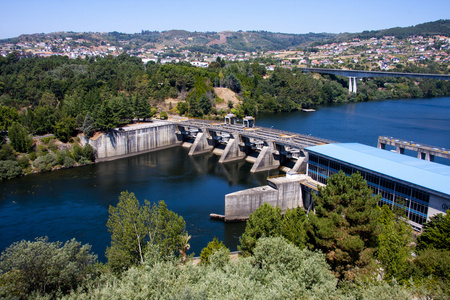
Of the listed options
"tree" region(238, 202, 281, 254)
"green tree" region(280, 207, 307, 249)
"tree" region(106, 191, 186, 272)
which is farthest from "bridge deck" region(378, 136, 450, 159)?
"tree" region(106, 191, 186, 272)

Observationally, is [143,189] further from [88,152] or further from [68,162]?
[88,152]

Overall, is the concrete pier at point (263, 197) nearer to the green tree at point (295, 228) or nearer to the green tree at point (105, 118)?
the green tree at point (295, 228)

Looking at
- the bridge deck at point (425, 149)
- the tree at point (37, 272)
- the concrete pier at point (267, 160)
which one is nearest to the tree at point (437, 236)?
the bridge deck at point (425, 149)

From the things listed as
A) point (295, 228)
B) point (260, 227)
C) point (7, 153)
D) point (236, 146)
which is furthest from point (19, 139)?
point (295, 228)

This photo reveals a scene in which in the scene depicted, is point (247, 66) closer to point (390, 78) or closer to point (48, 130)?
point (390, 78)

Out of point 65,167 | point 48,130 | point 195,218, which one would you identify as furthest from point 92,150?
point 195,218
